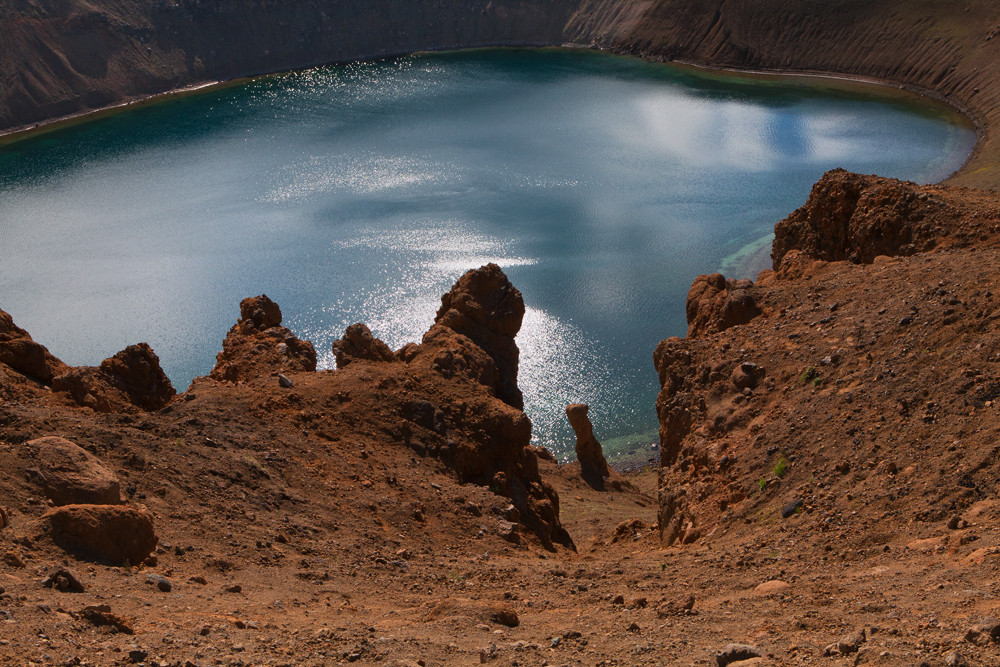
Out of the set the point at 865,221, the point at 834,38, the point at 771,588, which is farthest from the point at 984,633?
the point at 834,38

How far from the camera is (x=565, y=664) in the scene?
11305 mm

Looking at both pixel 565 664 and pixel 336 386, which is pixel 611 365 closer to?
pixel 336 386

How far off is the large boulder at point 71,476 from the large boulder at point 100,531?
611 mm

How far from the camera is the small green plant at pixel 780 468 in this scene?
1911 centimetres

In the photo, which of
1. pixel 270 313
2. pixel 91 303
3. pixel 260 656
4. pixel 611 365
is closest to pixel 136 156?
pixel 91 303

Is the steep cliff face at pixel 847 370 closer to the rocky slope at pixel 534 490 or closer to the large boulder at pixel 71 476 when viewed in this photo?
the rocky slope at pixel 534 490

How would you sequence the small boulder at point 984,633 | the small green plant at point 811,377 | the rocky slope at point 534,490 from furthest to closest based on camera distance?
the small green plant at point 811,377 < the rocky slope at point 534,490 < the small boulder at point 984,633

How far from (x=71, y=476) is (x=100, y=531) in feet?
5.01

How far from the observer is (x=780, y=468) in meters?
19.2

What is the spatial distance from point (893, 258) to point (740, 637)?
16314mm

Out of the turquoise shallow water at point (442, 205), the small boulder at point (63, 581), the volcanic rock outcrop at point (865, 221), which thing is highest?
the turquoise shallow water at point (442, 205)

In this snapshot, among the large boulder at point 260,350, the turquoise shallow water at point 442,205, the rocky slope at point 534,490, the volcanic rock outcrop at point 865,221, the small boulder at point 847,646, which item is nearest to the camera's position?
the small boulder at point 847,646

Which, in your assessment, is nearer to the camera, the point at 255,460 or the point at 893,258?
the point at 255,460

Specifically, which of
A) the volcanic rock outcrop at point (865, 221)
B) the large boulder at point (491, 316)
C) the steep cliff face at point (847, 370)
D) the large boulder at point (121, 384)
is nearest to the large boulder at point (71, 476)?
the large boulder at point (121, 384)
